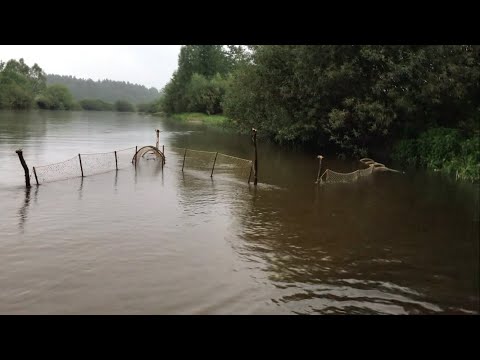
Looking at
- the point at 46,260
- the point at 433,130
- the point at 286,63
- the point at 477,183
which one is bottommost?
the point at 46,260

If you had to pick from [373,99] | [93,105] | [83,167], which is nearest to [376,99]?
[373,99]

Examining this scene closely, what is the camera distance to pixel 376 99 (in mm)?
32812

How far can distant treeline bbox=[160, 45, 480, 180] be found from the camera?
94.6 ft

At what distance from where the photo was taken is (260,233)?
16.1 meters

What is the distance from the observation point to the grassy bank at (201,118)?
82137 mm

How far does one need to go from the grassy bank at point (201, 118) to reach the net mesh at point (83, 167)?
43.0 meters

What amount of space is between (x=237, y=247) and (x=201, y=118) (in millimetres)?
80910

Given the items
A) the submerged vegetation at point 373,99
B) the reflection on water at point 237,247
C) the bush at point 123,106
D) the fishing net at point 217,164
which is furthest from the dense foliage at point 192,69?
the reflection on water at point 237,247

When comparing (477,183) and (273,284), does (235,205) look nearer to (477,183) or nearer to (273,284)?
(273,284)

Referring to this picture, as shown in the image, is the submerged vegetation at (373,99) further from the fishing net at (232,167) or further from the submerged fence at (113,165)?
the submerged fence at (113,165)

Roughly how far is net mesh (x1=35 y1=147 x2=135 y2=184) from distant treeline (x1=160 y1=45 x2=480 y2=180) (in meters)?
14.5
